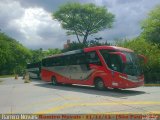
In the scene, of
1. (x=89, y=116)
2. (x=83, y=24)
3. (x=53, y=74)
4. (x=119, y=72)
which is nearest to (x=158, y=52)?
(x=53, y=74)

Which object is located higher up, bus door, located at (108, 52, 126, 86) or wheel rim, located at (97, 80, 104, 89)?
bus door, located at (108, 52, 126, 86)

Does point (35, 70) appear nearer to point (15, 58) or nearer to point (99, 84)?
point (99, 84)

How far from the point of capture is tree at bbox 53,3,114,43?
69.8 meters

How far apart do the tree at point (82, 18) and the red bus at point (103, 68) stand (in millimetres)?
43056

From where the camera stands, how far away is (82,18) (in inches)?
2756

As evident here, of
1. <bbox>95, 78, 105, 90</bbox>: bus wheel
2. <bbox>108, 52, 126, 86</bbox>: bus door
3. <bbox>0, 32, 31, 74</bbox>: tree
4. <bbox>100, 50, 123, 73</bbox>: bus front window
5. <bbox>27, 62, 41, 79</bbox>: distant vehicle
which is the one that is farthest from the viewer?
<bbox>0, 32, 31, 74</bbox>: tree

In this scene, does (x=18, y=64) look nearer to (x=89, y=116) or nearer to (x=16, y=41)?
(x=16, y=41)

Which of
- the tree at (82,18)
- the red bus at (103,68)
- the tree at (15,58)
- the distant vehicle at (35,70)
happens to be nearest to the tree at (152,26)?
the tree at (82,18)

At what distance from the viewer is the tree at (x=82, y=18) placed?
6981cm

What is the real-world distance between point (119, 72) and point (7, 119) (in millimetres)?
10586

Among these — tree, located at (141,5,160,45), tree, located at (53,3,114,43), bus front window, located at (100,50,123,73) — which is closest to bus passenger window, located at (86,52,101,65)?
bus front window, located at (100,50,123,73)

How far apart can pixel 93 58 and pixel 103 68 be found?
5.33 feet

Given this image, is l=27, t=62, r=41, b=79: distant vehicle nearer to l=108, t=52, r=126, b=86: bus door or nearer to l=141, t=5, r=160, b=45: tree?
l=141, t=5, r=160, b=45: tree

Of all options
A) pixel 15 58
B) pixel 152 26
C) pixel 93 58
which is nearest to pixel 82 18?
pixel 152 26
